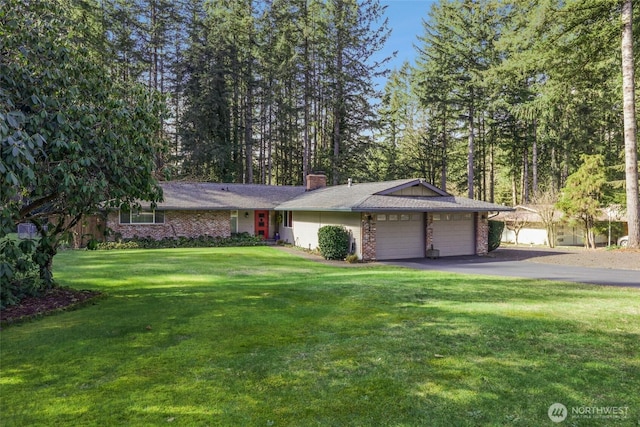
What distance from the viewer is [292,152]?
39.4 meters

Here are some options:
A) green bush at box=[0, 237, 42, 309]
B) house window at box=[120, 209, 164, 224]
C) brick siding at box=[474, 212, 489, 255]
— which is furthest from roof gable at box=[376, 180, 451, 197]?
house window at box=[120, 209, 164, 224]

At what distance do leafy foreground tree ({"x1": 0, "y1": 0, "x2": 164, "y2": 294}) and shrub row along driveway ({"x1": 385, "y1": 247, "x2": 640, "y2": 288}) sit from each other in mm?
10163

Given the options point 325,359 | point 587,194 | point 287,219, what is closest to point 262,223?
point 287,219

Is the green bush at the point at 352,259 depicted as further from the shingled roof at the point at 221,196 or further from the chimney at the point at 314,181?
the chimney at the point at 314,181

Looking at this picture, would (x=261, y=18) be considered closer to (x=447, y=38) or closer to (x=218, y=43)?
(x=218, y=43)

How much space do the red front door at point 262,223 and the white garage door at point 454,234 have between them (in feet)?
38.8

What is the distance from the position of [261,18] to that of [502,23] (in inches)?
784

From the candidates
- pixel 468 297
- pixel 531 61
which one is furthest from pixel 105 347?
pixel 531 61

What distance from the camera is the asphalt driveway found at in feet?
36.3

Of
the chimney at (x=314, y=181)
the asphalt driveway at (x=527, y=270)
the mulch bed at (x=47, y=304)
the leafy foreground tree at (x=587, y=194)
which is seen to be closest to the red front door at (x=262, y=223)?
the chimney at (x=314, y=181)

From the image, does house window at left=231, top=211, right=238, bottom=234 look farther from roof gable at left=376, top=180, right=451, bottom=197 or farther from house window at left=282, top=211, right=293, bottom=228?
roof gable at left=376, top=180, right=451, bottom=197

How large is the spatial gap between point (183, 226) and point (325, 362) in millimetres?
19780

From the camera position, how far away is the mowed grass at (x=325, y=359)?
11.7 ft

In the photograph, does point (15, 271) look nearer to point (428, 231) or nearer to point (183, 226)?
point (428, 231)
